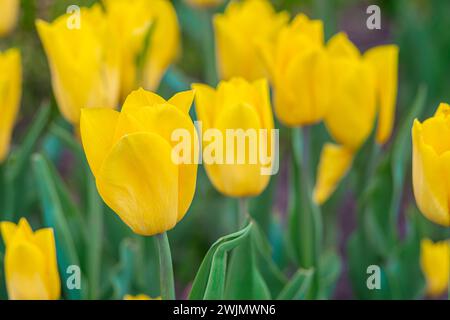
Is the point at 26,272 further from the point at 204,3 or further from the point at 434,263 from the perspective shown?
the point at 204,3

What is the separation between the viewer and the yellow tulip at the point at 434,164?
0.83 metres

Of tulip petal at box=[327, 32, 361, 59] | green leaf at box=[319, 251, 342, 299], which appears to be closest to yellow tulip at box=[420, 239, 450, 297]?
green leaf at box=[319, 251, 342, 299]

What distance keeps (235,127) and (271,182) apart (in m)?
0.54

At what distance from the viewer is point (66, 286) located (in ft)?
3.62

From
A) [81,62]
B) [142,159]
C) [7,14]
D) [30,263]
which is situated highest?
[7,14]

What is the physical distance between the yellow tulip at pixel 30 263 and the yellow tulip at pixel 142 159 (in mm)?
179

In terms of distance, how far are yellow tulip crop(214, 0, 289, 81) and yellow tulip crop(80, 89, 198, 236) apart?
0.52 metres

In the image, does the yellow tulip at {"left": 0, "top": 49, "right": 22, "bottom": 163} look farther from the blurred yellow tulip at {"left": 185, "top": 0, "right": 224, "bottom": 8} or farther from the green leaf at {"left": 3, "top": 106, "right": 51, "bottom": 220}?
the blurred yellow tulip at {"left": 185, "top": 0, "right": 224, "bottom": 8}

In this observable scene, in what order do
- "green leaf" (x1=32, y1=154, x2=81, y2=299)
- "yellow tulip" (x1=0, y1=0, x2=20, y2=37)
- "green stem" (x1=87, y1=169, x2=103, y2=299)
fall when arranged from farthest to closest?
"yellow tulip" (x1=0, y1=0, x2=20, y2=37) < "green stem" (x1=87, y1=169, x2=103, y2=299) < "green leaf" (x1=32, y1=154, x2=81, y2=299)

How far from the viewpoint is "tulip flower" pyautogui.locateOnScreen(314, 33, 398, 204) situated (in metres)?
1.18

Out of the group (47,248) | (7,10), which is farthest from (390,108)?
(7,10)

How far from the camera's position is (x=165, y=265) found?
809mm

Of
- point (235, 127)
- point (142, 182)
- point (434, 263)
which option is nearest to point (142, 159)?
point (142, 182)

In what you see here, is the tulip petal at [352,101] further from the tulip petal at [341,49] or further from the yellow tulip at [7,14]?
the yellow tulip at [7,14]
